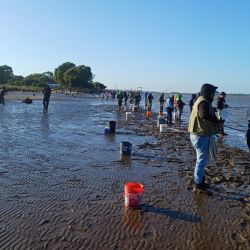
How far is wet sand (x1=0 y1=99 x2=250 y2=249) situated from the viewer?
5.23 metres

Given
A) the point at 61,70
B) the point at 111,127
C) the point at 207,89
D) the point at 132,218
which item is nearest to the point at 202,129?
the point at 207,89

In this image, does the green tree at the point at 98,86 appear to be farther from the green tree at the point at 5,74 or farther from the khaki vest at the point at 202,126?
the khaki vest at the point at 202,126

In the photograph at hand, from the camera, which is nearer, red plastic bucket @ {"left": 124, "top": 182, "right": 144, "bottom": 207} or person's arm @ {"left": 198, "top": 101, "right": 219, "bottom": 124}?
red plastic bucket @ {"left": 124, "top": 182, "right": 144, "bottom": 207}

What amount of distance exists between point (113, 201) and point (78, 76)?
114 meters

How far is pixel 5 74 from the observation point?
13275 centimetres

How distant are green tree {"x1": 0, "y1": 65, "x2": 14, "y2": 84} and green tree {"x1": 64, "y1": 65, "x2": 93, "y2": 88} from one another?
24601 millimetres

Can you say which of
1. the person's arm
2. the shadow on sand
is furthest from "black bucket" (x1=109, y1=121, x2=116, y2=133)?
the shadow on sand

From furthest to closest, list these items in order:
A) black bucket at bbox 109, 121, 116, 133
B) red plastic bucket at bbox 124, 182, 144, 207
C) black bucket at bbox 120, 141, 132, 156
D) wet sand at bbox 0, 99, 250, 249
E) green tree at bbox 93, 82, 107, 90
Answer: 1. green tree at bbox 93, 82, 107, 90
2. black bucket at bbox 109, 121, 116, 133
3. black bucket at bbox 120, 141, 132, 156
4. red plastic bucket at bbox 124, 182, 144, 207
5. wet sand at bbox 0, 99, 250, 249

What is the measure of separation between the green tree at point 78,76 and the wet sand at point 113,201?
108m

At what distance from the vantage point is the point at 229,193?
7.75 metres

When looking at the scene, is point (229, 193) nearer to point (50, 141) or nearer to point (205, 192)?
point (205, 192)

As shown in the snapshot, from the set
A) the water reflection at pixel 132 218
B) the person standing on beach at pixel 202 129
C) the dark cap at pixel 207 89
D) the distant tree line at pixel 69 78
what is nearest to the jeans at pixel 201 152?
the person standing on beach at pixel 202 129

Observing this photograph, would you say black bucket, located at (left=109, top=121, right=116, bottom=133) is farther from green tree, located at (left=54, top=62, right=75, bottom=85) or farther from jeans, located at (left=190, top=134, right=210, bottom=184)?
green tree, located at (left=54, top=62, right=75, bottom=85)

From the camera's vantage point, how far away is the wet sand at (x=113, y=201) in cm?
523
